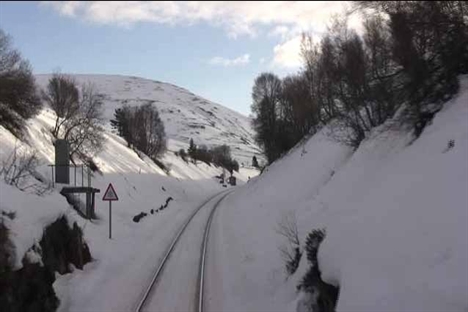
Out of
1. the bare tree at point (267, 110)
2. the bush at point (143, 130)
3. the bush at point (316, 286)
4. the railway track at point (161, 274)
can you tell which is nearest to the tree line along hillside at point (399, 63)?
the bush at point (316, 286)

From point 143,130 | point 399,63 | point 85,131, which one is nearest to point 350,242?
point 399,63

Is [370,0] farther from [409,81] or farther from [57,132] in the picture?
[57,132]

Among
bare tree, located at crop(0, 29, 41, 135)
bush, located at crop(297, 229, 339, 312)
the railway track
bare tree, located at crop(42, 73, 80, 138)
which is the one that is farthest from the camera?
bare tree, located at crop(42, 73, 80, 138)

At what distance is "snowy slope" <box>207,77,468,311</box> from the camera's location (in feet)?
25.0

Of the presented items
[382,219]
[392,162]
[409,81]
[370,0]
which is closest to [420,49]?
[409,81]

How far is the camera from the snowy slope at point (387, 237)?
7633 mm

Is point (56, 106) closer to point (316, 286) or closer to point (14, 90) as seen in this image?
point (14, 90)

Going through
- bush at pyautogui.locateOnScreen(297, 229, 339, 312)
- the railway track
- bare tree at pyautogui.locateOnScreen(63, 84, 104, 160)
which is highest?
bare tree at pyautogui.locateOnScreen(63, 84, 104, 160)

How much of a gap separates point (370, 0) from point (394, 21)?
0.91 metres

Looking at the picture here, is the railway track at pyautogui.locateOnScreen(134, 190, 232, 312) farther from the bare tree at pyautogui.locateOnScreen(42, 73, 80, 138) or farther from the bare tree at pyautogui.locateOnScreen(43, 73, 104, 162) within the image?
the bare tree at pyautogui.locateOnScreen(42, 73, 80, 138)

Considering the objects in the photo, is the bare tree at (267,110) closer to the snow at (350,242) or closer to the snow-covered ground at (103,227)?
the snow-covered ground at (103,227)

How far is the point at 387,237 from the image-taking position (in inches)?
368

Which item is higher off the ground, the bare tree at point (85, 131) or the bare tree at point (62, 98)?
the bare tree at point (62, 98)

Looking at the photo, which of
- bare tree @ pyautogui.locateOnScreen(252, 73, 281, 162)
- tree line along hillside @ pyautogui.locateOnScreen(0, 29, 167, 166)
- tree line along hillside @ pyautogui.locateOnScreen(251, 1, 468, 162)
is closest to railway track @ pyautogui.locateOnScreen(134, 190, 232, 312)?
tree line along hillside @ pyautogui.locateOnScreen(251, 1, 468, 162)
